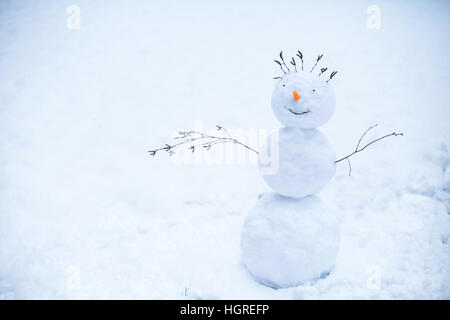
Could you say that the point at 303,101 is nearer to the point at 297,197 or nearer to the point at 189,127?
the point at 297,197

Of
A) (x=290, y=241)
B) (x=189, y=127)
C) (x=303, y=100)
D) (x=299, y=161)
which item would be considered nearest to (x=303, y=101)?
(x=303, y=100)

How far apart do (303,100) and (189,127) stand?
2.59 metres

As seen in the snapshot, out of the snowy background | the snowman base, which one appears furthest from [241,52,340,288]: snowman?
the snowy background

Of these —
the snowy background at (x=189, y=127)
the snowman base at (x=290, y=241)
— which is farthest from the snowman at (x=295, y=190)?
the snowy background at (x=189, y=127)

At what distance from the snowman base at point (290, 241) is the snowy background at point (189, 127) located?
0.12 metres

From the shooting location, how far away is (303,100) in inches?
84.9

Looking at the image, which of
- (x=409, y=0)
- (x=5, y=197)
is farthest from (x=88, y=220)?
(x=409, y=0)

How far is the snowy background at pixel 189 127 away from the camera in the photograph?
8.83 ft

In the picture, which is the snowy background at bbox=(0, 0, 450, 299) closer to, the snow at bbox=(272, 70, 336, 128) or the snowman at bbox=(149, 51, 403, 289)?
the snowman at bbox=(149, 51, 403, 289)

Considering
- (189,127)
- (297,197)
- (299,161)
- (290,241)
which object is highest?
(189,127)

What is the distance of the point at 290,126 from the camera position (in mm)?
2316

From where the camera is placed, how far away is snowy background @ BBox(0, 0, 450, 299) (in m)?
2.69

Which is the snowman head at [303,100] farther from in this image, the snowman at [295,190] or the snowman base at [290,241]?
the snowman base at [290,241]

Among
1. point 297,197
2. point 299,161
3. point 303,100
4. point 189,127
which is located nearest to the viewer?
point 303,100
